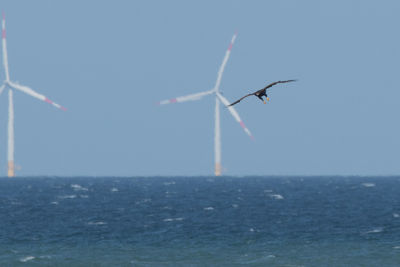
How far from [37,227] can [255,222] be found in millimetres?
23908

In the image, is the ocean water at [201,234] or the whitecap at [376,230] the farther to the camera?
the whitecap at [376,230]

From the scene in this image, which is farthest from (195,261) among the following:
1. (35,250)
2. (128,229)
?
(128,229)

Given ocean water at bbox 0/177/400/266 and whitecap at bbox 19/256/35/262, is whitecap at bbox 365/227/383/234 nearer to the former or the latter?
ocean water at bbox 0/177/400/266

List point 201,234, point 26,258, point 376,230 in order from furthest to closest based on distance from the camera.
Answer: point 376,230 → point 201,234 → point 26,258

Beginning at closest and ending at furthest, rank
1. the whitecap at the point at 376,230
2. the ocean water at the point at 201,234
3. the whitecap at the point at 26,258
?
the whitecap at the point at 26,258 → the ocean water at the point at 201,234 → the whitecap at the point at 376,230

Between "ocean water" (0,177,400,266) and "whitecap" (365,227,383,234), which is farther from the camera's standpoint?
"whitecap" (365,227,383,234)

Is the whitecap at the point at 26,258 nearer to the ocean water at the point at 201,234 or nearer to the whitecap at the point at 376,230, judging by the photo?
the ocean water at the point at 201,234

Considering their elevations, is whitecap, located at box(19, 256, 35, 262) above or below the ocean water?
below

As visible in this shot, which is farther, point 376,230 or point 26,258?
point 376,230

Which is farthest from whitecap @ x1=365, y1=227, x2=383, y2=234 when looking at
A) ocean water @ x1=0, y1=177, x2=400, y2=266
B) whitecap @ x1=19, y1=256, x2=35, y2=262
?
whitecap @ x1=19, y1=256, x2=35, y2=262

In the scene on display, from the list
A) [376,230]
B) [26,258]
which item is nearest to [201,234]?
[376,230]

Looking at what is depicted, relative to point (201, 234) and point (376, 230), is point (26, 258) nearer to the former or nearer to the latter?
point (201, 234)

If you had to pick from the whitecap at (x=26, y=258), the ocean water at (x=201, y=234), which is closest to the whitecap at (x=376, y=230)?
the ocean water at (x=201, y=234)

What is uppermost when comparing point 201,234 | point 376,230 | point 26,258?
point 376,230
